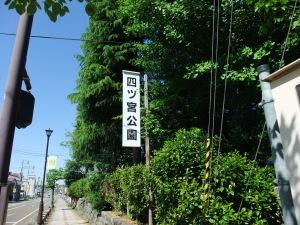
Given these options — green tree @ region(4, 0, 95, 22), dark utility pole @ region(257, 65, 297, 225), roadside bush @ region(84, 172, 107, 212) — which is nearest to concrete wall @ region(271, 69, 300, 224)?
dark utility pole @ region(257, 65, 297, 225)

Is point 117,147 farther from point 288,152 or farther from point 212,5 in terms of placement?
point 288,152

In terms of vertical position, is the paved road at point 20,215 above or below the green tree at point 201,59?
below

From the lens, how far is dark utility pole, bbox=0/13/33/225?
13.1 ft

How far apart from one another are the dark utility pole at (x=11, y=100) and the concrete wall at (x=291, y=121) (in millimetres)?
3134

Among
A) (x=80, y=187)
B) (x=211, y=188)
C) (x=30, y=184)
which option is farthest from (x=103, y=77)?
(x=30, y=184)

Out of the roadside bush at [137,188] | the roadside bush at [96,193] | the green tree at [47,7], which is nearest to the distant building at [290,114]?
the green tree at [47,7]

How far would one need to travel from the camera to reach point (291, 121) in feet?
13.5

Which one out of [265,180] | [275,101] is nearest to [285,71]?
[275,101]

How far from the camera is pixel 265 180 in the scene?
7910 mm

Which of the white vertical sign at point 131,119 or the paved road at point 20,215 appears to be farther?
the paved road at point 20,215

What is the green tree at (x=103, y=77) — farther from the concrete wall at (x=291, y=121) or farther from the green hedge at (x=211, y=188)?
the concrete wall at (x=291, y=121)

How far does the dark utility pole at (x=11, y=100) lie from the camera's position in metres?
3.98

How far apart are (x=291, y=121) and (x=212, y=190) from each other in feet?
12.9

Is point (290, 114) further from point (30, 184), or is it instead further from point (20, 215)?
point (30, 184)
